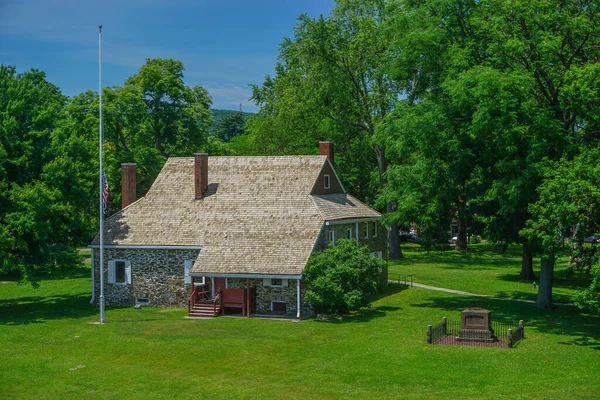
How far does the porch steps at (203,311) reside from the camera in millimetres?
44500

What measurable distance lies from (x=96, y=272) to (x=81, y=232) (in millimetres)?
2623

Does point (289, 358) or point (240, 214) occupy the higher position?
point (240, 214)

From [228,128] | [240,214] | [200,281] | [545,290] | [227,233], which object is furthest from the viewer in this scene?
[228,128]

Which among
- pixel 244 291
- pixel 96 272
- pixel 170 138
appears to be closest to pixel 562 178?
pixel 244 291

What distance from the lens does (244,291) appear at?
44.4 m

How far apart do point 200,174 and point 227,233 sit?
502cm

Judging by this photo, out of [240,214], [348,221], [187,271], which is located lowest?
[187,271]

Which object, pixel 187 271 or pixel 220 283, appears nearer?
pixel 220 283

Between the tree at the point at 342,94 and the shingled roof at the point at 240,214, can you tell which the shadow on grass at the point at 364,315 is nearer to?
the shingled roof at the point at 240,214

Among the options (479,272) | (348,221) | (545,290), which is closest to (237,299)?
(348,221)

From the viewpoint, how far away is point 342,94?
7125cm

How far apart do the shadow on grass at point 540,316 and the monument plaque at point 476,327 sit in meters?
3.35

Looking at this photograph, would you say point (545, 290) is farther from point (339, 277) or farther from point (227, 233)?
point (227, 233)

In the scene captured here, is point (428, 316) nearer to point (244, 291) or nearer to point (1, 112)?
point (244, 291)
